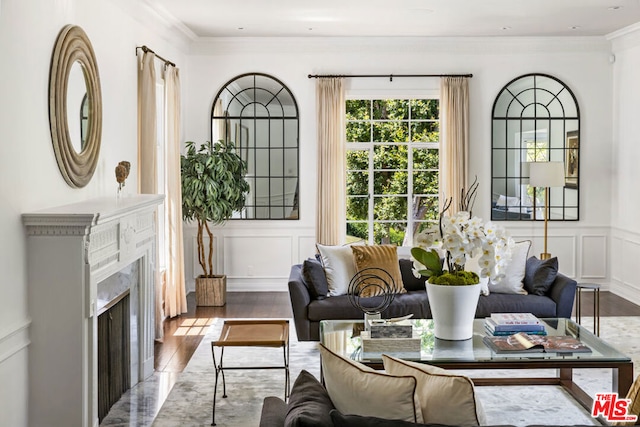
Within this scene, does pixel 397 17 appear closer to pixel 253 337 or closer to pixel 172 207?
pixel 172 207

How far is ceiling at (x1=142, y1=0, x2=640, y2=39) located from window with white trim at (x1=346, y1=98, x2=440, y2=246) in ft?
3.21

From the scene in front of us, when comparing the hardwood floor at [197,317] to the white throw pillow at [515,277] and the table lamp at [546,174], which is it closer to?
the white throw pillow at [515,277]

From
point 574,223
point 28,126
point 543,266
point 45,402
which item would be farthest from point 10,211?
point 574,223

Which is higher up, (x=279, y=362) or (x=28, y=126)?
(x=28, y=126)

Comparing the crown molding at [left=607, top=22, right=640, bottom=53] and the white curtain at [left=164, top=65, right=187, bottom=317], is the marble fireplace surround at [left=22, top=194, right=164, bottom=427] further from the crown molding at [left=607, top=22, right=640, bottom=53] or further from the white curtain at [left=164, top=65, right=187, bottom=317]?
the crown molding at [left=607, top=22, right=640, bottom=53]

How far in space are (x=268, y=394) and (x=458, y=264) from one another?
1.60 m

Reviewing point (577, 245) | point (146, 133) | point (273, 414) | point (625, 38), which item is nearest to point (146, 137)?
point (146, 133)

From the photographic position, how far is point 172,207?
24.5ft

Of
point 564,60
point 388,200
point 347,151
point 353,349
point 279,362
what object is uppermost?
point 564,60

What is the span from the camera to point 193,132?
905 cm

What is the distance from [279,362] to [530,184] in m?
3.98

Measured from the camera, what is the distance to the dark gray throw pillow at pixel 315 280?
6.08 meters

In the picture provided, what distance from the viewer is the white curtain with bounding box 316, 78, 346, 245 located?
29.3 ft

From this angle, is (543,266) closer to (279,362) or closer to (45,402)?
(279,362)
